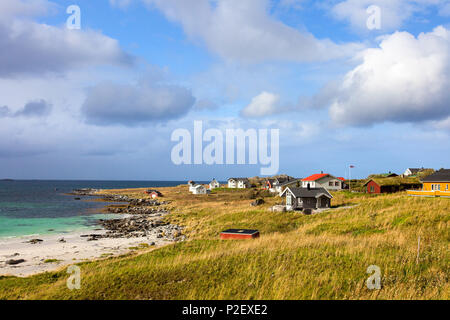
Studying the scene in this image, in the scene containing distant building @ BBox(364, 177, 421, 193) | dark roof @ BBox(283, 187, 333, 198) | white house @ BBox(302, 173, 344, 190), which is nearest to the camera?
dark roof @ BBox(283, 187, 333, 198)

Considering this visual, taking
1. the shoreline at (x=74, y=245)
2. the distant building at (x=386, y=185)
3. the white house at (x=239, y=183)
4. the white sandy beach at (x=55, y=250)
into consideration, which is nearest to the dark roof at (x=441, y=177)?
the distant building at (x=386, y=185)

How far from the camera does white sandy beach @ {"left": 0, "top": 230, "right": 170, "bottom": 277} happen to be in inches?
1049

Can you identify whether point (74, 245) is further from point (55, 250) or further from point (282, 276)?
point (282, 276)

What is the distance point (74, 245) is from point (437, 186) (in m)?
54.4

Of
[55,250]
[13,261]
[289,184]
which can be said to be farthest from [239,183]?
[13,261]

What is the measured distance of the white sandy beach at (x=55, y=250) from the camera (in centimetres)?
2666

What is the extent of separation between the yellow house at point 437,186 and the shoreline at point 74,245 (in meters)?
38.4

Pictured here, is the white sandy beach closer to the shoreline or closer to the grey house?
the shoreline

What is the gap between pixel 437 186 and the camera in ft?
151

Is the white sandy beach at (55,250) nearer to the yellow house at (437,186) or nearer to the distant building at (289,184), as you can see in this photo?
the yellow house at (437,186)

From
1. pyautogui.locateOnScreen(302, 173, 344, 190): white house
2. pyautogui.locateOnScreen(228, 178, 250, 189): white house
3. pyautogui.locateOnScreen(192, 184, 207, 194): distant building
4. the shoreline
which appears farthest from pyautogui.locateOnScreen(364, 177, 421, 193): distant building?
pyautogui.locateOnScreen(192, 184, 207, 194): distant building
